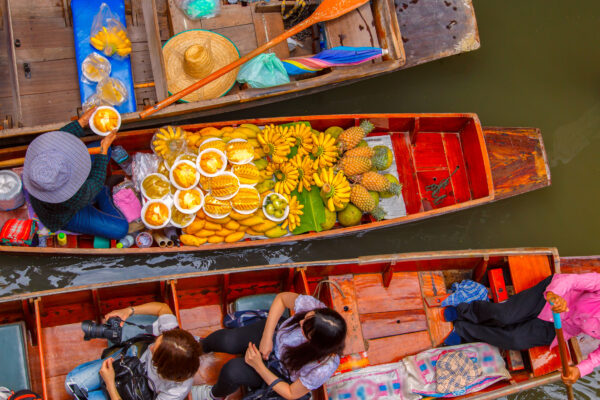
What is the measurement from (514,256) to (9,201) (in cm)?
452

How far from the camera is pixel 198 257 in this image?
Result: 5.39m

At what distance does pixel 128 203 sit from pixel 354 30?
2.92 meters

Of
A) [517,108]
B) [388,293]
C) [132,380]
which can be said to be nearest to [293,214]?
[388,293]

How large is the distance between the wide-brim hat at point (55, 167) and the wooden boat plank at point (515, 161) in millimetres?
4111

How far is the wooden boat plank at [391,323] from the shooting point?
4.71 m

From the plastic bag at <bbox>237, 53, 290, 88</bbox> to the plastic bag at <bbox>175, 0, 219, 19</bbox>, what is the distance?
0.73m

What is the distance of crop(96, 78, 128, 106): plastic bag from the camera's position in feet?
15.5

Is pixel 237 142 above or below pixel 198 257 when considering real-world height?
above

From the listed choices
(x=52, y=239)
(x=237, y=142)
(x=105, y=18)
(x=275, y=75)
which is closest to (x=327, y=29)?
(x=275, y=75)

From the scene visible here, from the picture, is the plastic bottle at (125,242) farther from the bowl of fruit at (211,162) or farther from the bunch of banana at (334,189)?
the bunch of banana at (334,189)

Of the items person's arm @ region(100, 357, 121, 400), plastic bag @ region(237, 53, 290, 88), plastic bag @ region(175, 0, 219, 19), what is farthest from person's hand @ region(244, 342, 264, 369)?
plastic bag @ region(175, 0, 219, 19)

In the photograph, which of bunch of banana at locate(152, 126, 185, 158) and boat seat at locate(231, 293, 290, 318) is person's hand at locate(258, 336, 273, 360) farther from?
bunch of banana at locate(152, 126, 185, 158)

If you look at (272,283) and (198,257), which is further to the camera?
(198,257)

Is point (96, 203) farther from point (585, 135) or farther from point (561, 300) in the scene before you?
point (585, 135)
